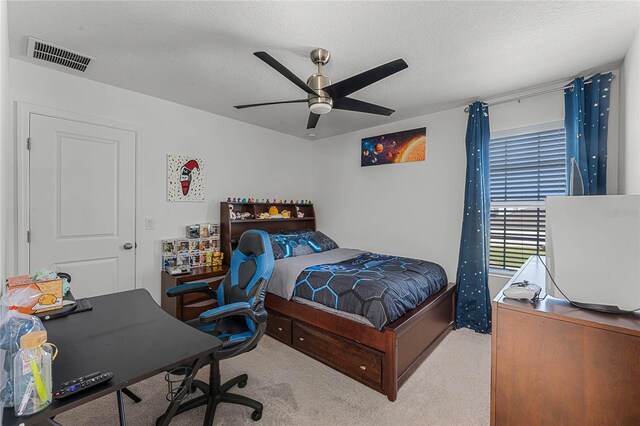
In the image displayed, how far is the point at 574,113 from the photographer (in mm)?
2521

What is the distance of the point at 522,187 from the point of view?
3041mm

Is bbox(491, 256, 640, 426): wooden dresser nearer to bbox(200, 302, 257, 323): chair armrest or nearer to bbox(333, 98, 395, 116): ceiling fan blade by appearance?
bbox(200, 302, 257, 323): chair armrest

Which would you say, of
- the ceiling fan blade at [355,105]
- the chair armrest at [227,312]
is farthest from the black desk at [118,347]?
the ceiling fan blade at [355,105]

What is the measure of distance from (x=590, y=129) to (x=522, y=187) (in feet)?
2.45

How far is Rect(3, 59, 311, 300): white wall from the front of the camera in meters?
2.56

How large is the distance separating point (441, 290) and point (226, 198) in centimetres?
285

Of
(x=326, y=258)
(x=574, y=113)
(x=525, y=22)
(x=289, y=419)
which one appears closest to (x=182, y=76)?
(x=326, y=258)

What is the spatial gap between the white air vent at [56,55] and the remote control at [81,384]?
247 cm

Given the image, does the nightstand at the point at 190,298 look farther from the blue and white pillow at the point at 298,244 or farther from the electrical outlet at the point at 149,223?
the blue and white pillow at the point at 298,244

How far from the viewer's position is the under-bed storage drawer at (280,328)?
279 cm

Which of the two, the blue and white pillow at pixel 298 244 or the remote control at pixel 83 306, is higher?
the blue and white pillow at pixel 298 244

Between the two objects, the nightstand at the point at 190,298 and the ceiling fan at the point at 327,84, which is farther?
the nightstand at the point at 190,298

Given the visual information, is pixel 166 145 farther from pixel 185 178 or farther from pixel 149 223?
pixel 149 223

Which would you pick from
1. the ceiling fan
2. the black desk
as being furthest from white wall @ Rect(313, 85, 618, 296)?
the black desk
